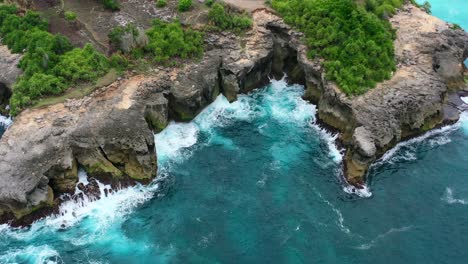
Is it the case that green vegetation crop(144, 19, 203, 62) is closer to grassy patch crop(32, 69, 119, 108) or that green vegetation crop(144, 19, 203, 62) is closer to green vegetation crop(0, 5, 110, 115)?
grassy patch crop(32, 69, 119, 108)

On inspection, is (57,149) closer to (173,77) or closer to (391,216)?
(173,77)

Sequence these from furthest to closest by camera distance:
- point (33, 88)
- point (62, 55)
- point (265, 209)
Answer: point (62, 55) < point (33, 88) < point (265, 209)

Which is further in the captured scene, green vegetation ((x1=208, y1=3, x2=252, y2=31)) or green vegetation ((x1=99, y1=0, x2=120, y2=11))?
green vegetation ((x1=99, y1=0, x2=120, y2=11))

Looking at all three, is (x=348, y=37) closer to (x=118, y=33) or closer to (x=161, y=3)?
(x=161, y=3)

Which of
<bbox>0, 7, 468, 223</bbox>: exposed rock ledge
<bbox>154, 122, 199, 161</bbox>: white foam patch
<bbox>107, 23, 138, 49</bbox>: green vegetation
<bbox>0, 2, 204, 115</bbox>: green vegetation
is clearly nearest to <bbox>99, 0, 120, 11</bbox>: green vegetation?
<bbox>0, 2, 204, 115</bbox>: green vegetation

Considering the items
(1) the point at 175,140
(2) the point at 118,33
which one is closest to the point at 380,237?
(1) the point at 175,140

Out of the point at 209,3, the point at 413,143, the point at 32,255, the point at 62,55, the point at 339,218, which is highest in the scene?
the point at 209,3

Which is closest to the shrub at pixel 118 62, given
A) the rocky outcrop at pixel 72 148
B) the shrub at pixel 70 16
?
the rocky outcrop at pixel 72 148

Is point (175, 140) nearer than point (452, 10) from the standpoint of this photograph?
Yes
